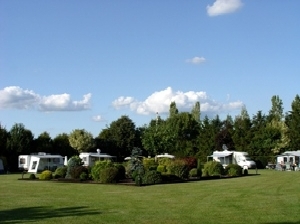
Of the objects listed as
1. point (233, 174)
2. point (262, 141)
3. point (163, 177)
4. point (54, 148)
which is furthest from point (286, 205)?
point (54, 148)

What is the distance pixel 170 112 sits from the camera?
83.4 metres

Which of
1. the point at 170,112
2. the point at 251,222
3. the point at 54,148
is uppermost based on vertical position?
the point at 170,112

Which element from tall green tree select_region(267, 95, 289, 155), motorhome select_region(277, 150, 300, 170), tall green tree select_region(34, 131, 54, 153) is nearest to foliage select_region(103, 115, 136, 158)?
tall green tree select_region(34, 131, 54, 153)

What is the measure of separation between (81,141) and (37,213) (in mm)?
53485

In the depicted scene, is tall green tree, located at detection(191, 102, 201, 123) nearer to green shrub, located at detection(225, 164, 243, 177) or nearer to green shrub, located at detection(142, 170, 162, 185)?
green shrub, located at detection(225, 164, 243, 177)

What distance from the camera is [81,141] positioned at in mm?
68312

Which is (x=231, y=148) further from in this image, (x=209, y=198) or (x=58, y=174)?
(x=209, y=198)

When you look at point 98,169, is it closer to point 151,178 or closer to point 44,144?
point 151,178

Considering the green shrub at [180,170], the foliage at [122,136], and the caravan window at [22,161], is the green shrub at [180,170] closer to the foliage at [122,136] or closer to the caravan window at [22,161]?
the caravan window at [22,161]

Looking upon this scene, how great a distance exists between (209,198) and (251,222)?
240 inches

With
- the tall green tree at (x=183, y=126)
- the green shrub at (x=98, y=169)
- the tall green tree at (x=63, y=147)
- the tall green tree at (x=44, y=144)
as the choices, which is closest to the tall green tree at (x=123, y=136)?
the tall green tree at (x=183, y=126)

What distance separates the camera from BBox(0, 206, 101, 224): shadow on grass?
45.6 feet

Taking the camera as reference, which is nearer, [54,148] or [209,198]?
[209,198]

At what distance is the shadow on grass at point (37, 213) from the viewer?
1391 cm
